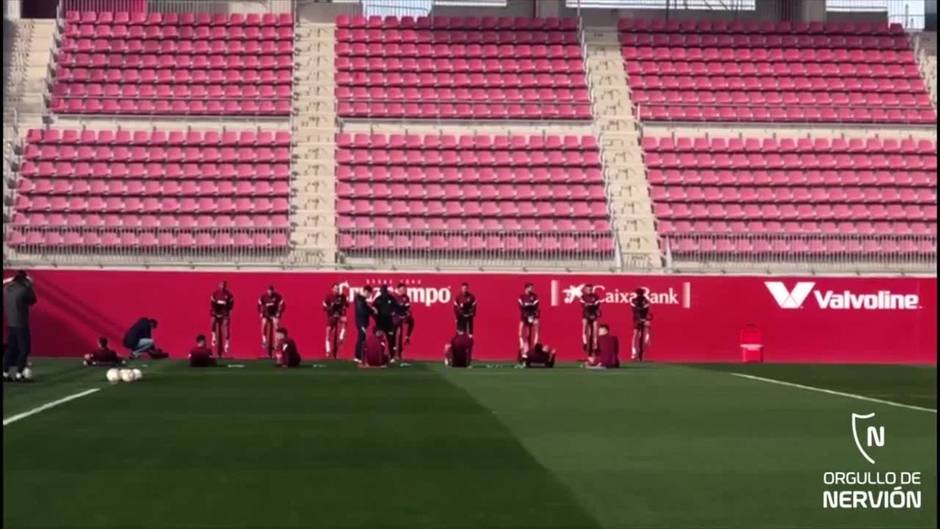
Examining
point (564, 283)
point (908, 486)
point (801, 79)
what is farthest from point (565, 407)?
point (801, 79)

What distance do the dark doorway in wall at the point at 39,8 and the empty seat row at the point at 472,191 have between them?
15.8m

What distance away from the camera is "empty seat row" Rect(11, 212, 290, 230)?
1591 inches

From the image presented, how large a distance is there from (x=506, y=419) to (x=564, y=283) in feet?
68.1

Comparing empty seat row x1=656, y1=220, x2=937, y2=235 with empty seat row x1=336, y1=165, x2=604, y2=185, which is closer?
empty seat row x1=656, y1=220, x2=937, y2=235

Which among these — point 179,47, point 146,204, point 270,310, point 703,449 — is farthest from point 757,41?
point 703,449

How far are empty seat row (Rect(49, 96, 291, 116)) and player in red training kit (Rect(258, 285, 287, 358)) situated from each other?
933cm

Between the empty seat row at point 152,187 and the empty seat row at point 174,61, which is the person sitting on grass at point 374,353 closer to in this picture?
the empty seat row at point 152,187

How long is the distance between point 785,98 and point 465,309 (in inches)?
643

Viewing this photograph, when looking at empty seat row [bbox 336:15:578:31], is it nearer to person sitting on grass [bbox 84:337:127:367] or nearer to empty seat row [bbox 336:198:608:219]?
empty seat row [bbox 336:198:608:219]

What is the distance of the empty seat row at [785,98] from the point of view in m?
47.0

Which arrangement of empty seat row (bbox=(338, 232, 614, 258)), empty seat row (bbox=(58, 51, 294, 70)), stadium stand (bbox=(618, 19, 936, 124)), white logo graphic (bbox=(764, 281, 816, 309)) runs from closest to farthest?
white logo graphic (bbox=(764, 281, 816, 309)), empty seat row (bbox=(338, 232, 614, 258)), stadium stand (bbox=(618, 19, 936, 124)), empty seat row (bbox=(58, 51, 294, 70))

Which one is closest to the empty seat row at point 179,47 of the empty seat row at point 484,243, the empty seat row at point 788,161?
the empty seat row at point 484,243

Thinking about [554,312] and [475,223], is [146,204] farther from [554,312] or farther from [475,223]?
[554,312]

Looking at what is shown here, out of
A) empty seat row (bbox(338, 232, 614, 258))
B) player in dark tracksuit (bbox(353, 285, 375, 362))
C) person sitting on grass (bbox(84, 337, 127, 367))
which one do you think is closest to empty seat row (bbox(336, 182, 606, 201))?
empty seat row (bbox(338, 232, 614, 258))
